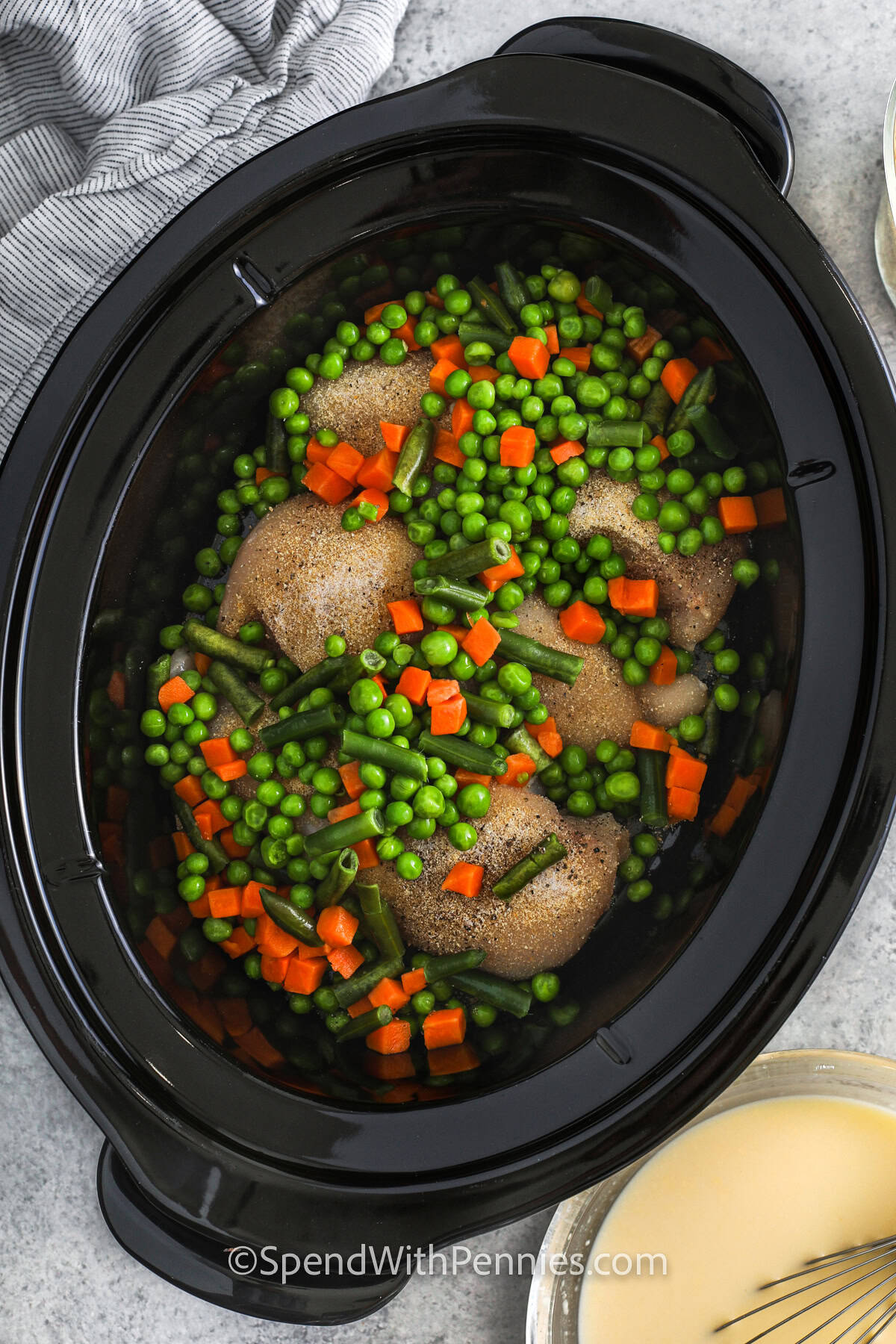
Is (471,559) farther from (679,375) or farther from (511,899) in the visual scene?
(511,899)

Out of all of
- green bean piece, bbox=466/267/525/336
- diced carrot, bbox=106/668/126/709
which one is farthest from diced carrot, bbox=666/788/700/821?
diced carrot, bbox=106/668/126/709

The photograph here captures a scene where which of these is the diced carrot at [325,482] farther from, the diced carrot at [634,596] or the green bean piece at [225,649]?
the diced carrot at [634,596]

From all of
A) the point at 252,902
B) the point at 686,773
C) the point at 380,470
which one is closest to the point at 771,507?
the point at 686,773

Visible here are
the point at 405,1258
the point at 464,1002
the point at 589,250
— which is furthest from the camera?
the point at 464,1002

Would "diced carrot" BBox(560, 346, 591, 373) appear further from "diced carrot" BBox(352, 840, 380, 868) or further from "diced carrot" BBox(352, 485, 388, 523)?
"diced carrot" BBox(352, 840, 380, 868)

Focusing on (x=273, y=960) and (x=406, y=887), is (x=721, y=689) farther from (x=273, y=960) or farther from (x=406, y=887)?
(x=273, y=960)

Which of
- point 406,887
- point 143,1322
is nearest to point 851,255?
point 406,887

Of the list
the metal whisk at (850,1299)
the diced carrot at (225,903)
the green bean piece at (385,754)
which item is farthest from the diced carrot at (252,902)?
the metal whisk at (850,1299)
